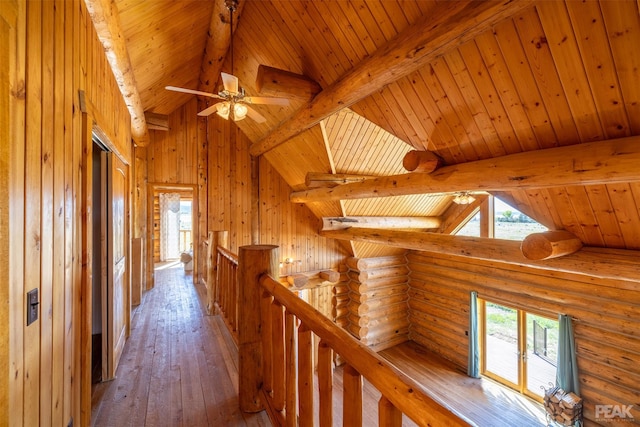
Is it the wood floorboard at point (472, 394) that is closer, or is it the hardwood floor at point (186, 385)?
the hardwood floor at point (186, 385)

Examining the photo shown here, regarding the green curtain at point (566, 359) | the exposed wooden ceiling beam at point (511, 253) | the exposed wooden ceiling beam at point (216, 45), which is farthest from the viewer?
the green curtain at point (566, 359)

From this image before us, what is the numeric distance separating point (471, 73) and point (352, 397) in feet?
7.74

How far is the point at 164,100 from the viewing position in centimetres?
493

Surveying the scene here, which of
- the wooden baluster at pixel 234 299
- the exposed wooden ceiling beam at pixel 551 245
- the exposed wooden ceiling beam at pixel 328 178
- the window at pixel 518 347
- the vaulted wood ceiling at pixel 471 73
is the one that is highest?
the vaulted wood ceiling at pixel 471 73

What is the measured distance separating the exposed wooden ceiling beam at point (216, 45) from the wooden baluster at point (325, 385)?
12.6ft

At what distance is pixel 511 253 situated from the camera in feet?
11.4

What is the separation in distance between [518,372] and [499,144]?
5.06 meters

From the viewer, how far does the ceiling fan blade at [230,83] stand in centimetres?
286

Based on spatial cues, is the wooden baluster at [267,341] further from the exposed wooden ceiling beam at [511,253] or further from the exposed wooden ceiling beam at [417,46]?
the exposed wooden ceiling beam at [511,253]

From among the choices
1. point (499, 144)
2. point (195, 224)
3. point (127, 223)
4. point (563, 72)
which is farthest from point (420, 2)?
point (195, 224)

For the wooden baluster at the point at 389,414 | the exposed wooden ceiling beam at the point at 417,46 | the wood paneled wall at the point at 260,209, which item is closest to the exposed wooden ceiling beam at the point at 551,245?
the exposed wooden ceiling beam at the point at 417,46

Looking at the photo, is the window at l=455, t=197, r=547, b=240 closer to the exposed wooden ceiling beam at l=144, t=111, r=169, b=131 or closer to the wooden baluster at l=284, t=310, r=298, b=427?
the wooden baluster at l=284, t=310, r=298, b=427

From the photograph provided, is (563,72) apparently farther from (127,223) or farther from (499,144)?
(127,223)

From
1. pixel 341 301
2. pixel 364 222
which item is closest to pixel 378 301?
pixel 341 301
